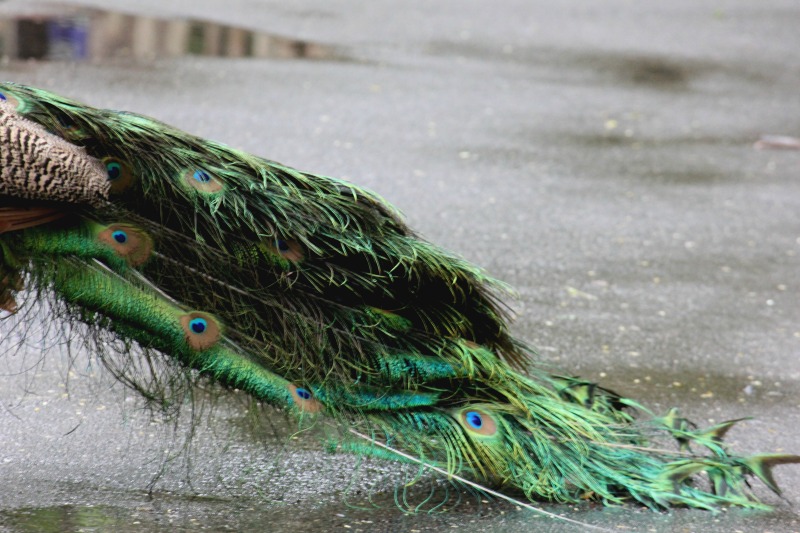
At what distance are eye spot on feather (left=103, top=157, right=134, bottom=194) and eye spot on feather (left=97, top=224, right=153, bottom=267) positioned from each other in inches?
5.5

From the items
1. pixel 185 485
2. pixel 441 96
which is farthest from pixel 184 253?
pixel 441 96

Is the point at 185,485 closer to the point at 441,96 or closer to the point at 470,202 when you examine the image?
A: the point at 470,202

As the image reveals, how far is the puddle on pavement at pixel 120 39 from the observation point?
959 cm

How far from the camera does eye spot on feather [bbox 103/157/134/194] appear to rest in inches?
135

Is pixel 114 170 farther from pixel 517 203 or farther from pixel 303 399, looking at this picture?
pixel 517 203

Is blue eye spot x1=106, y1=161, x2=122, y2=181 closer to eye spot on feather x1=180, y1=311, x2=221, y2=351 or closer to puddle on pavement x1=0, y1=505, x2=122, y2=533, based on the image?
eye spot on feather x1=180, y1=311, x2=221, y2=351

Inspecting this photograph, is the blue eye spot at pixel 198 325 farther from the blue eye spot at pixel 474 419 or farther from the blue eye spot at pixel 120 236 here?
the blue eye spot at pixel 474 419

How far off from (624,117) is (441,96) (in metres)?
1.57

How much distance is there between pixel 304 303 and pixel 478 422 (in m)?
0.70

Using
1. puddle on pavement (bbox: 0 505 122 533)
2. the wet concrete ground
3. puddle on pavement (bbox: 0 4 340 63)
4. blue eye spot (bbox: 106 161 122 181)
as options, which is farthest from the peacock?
puddle on pavement (bbox: 0 4 340 63)

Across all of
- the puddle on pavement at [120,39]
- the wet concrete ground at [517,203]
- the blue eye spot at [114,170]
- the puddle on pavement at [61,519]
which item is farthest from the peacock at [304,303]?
the puddle on pavement at [120,39]

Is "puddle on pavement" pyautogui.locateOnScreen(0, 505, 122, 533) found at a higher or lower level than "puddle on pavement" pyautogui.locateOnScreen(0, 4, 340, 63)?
lower

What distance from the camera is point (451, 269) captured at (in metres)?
3.59

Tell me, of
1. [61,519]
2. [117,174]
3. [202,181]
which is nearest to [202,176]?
[202,181]
